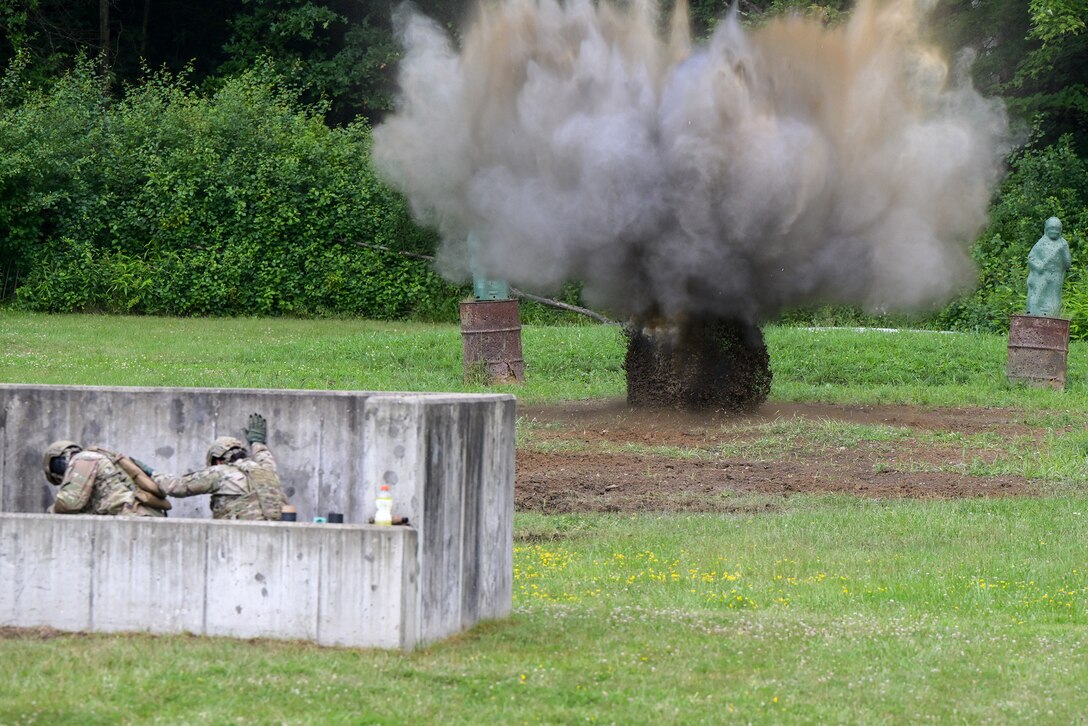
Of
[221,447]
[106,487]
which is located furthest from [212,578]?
[221,447]

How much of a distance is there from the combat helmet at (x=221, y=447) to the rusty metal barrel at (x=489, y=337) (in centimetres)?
1099

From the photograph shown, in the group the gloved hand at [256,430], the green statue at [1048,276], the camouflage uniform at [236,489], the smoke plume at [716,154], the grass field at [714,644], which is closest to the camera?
the grass field at [714,644]

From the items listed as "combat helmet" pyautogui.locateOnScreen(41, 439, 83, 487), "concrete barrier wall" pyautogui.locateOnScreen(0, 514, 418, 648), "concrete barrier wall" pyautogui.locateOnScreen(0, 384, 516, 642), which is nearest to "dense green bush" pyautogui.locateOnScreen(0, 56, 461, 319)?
"concrete barrier wall" pyautogui.locateOnScreen(0, 384, 516, 642)

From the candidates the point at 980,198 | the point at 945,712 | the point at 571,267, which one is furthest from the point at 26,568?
the point at 980,198

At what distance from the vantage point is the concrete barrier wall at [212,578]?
7258 mm

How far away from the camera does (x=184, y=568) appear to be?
24.2ft

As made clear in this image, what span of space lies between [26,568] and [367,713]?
2.21 meters

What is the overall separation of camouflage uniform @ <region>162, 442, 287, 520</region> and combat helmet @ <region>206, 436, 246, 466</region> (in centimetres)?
18

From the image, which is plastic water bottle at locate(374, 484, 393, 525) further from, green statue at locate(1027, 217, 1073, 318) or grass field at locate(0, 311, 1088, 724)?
green statue at locate(1027, 217, 1073, 318)

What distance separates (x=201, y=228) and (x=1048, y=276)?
59.3ft

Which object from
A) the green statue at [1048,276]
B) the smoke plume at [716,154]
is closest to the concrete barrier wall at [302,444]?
the smoke plume at [716,154]

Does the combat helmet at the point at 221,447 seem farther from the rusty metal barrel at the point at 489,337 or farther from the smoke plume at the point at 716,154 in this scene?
the rusty metal barrel at the point at 489,337

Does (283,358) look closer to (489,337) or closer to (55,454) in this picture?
(489,337)

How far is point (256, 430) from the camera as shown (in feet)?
29.6
